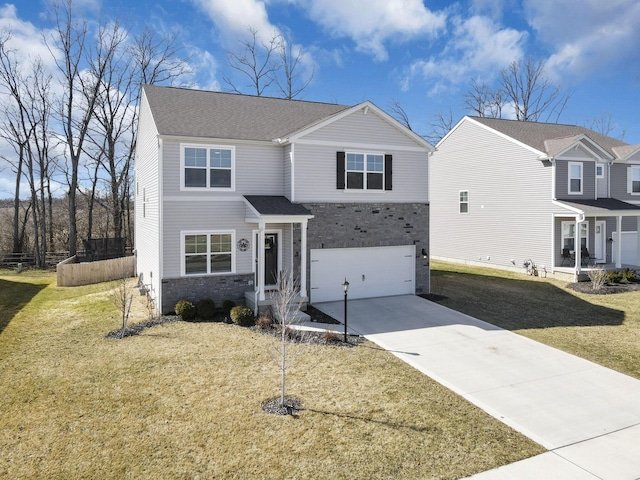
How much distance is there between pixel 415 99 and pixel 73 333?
107ft

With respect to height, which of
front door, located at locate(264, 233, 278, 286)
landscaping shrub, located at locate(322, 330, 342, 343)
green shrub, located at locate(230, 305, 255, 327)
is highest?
front door, located at locate(264, 233, 278, 286)

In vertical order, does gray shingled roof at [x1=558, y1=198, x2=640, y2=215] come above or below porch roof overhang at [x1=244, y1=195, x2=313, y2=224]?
above

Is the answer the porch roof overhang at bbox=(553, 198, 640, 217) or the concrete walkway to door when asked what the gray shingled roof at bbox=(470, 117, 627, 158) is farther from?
the concrete walkway to door

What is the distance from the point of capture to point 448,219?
27609 mm

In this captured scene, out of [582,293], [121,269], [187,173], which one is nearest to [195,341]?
[187,173]

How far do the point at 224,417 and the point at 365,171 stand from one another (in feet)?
35.4

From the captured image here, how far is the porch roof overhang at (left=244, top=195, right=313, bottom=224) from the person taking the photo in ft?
44.1

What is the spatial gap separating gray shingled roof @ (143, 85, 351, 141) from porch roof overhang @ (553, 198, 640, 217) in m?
12.1

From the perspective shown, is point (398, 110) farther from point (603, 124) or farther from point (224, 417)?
point (224, 417)

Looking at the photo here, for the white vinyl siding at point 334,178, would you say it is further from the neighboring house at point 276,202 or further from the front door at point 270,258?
the front door at point 270,258

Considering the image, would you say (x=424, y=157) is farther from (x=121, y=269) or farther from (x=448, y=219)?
(x=121, y=269)

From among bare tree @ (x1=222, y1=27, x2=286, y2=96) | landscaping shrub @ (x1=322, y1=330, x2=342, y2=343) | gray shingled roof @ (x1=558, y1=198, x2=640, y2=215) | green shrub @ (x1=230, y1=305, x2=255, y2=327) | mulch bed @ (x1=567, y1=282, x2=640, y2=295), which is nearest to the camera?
landscaping shrub @ (x1=322, y1=330, x2=342, y2=343)

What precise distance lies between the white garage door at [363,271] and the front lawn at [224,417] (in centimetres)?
457

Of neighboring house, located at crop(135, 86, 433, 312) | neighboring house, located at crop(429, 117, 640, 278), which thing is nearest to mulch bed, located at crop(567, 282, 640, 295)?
neighboring house, located at crop(429, 117, 640, 278)
